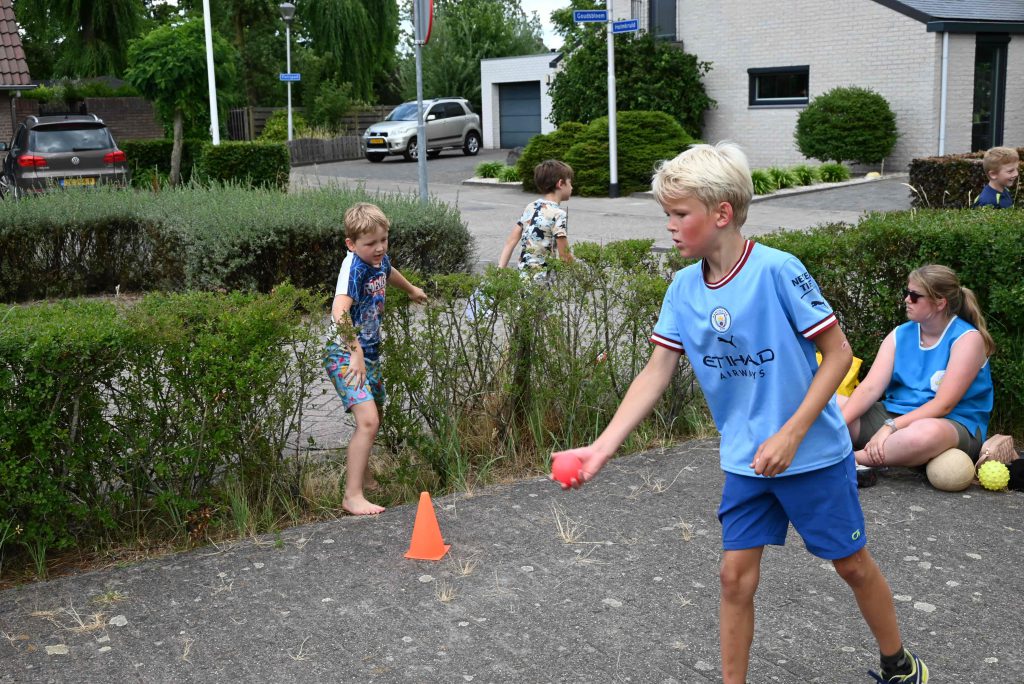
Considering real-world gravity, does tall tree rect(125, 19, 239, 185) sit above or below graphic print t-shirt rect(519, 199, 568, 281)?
above

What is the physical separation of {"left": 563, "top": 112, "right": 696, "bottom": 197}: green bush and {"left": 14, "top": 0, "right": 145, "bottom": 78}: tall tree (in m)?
24.5

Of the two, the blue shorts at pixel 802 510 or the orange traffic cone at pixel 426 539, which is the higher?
the blue shorts at pixel 802 510

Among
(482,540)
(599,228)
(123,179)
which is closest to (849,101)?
(599,228)

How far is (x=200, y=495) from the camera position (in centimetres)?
488

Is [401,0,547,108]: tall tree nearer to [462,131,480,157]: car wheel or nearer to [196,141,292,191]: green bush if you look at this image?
[462,131,480,157]: car wheel

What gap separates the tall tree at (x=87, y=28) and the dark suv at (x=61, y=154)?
74.3 feet

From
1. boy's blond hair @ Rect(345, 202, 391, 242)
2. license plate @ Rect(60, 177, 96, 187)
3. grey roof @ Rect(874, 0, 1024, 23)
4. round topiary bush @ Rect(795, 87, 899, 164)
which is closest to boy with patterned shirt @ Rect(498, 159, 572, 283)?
boy's blond hair @ Rect(345, 202, 391, 242)

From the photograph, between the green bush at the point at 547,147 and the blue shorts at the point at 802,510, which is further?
A: the green bush at the point at 547,147

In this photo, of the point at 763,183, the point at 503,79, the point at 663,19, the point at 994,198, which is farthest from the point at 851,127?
the point at 994,198

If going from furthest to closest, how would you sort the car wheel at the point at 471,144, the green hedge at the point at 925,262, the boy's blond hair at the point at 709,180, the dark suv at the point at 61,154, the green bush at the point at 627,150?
the car wheel at the point at 471,144 < the green bush at the point at 627,150 < the dark suv at the point at 61,154 < the green hedge at the point at 925,262 < the boy's blond hair at the point at 709,180

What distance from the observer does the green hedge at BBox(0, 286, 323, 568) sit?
14.3 feet

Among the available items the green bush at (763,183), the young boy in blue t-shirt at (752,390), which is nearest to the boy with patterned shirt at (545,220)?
the young boy in blue t-shirt at (752,390)

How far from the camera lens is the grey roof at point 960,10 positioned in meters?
24.8

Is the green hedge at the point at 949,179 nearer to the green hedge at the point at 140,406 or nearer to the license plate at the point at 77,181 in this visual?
the license plate at the point at 77,181
